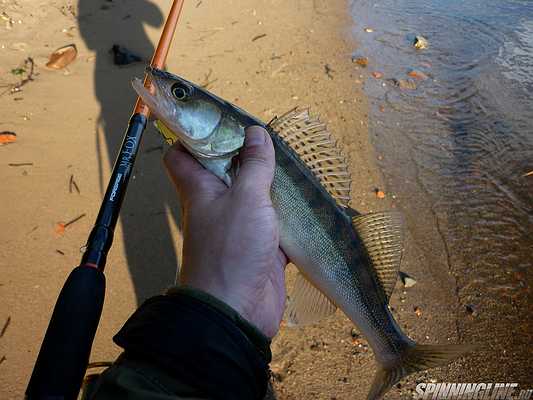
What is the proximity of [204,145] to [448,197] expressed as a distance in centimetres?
353

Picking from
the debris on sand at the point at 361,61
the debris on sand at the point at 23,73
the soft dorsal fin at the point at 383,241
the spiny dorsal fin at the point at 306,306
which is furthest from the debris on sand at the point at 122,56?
the soft dorsal fin at the point at 383,241

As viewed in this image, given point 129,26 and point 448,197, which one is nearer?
point 448,197

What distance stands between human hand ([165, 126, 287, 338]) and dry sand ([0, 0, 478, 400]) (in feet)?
4.85

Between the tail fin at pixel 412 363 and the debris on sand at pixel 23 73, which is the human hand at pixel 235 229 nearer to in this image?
the tail fin at pixel 412 363

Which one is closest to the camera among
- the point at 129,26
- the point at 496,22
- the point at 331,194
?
the point at 331,194

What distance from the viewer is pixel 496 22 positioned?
8.85 metres

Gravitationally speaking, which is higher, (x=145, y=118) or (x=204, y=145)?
(x=204, y=145)

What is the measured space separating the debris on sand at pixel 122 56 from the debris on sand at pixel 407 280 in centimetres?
485

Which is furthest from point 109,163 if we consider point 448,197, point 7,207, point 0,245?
point 448,197

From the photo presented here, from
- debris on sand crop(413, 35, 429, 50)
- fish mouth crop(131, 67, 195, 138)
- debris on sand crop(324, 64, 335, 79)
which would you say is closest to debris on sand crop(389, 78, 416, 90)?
debris on sand crop(324, 64, 335, 79)

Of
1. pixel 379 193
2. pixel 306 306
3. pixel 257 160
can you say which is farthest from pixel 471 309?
pixel 257 160

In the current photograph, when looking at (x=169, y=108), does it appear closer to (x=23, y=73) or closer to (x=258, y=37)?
(x=23, y=73)

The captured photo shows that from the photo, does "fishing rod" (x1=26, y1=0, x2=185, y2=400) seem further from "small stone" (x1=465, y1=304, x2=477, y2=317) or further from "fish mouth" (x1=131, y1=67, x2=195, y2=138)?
"small stone" (x1=465, y1=304, x2=477, y2=317)

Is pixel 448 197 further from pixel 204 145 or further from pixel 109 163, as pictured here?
pixel 109 163
